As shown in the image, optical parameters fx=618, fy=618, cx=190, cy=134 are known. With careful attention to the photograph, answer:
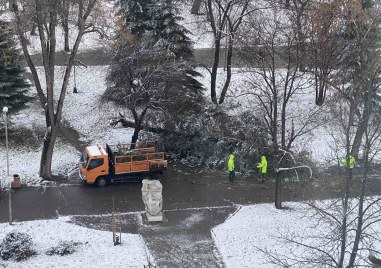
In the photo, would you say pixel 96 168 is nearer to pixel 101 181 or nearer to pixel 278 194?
pixel 101 181

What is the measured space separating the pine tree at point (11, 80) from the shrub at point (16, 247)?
11.8 m

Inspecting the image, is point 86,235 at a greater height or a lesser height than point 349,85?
lesser

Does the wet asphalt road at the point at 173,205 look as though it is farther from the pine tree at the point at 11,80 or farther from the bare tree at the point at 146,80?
the pine tree at the point at 11,80

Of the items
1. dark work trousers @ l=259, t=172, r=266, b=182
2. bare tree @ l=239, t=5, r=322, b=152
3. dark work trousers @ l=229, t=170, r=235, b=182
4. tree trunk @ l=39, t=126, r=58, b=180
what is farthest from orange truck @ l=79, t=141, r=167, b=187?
bare tree @ l=239, t=5, r=322, b=152

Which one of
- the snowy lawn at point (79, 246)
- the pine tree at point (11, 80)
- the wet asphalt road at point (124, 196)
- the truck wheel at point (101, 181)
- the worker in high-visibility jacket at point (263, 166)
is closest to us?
the snowy lawn at point (79, 246)

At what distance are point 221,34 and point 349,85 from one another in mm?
7397

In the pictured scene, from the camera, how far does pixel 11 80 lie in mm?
32281

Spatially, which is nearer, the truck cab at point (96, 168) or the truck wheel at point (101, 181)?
the truck cab at point (96, 168)

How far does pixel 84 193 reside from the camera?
27234 mm

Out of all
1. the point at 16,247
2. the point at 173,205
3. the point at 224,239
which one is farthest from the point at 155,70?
the point at 16,247

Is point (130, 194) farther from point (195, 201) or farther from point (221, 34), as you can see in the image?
point (221, 34)

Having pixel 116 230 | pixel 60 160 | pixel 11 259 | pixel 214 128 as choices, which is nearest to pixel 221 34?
pixel 214 128

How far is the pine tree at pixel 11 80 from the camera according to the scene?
31.9 metres

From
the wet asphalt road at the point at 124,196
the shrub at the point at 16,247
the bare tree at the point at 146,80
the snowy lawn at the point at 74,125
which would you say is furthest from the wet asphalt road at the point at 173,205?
the bare tree at the point at 146,80
